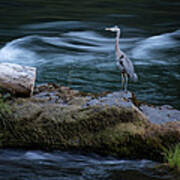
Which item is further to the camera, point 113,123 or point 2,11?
point 2,11

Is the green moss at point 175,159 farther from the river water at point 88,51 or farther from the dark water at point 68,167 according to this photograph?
the river water at point 88,51

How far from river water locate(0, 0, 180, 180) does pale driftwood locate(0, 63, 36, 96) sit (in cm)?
94

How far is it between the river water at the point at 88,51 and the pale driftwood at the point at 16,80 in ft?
3.07

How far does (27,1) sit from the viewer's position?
62.4 feet

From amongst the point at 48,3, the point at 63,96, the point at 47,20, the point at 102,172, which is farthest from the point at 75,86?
the point at 48,3

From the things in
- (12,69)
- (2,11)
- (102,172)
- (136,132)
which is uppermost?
(2,11)

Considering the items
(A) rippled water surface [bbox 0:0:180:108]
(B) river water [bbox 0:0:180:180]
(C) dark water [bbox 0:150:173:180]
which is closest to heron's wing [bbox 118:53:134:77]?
(B) river water [bbox 0:0:180:180]

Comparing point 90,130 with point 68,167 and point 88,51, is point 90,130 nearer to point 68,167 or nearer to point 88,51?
point 68,167

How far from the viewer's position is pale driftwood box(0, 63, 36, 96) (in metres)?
5.42

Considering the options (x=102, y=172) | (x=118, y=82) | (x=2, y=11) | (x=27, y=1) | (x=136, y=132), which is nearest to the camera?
(x=102, y=172)

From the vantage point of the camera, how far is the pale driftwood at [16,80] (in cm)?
542

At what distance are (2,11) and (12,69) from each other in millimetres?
12610

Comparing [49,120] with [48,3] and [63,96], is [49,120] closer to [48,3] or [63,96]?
[63,96]

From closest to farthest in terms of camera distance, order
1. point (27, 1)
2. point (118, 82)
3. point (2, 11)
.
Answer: point (118, 82)
point (2, 11)
point (27, 1)
